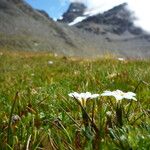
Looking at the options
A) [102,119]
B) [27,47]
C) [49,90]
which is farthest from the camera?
[27,47]

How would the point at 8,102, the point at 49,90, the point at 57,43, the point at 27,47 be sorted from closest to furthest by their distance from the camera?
the point at 8,102, the point at 49,90, the point at 27,47, the point at 57,43

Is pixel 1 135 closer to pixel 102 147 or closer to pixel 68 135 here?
pixel 68 135

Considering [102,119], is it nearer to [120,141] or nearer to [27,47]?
[120,141]

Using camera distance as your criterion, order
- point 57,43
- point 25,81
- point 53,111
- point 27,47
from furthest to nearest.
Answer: point 57,43 → point 27,47 → point 25,81 → point 53,111

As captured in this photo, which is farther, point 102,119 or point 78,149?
point 102,119

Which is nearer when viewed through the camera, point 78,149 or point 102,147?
point 102,147

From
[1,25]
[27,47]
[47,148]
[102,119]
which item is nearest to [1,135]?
[47,148]

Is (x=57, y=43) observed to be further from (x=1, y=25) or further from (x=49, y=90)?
(x=49, y=90)

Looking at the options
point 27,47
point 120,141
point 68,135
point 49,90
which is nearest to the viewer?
point 120,141

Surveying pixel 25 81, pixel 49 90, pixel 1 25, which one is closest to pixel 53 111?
pixel 49 90
